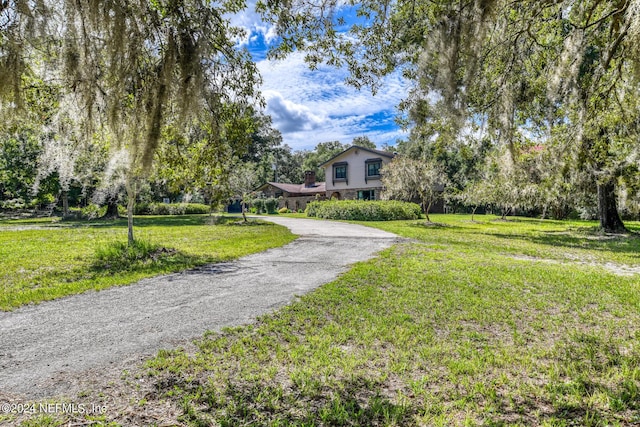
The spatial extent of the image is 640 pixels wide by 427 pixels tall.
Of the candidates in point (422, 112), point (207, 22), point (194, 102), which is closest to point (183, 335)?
point (194, 102)

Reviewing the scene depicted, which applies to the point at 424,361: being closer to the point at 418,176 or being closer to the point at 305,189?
the point at 418,176

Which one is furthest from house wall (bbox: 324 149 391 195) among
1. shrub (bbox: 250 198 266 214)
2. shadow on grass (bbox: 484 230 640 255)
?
shadow on grass (bbox: 484 230 640 255)

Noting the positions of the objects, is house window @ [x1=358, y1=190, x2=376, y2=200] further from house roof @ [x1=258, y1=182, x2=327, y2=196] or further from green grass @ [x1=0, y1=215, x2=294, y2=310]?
green grass @ [x1=0, y1=215, x2=294, y2=310]

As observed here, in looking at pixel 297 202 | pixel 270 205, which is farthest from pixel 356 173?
pixel 270 205

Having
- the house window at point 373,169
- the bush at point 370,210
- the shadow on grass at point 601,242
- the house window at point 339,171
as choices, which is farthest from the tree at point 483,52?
the house window at point 339,171

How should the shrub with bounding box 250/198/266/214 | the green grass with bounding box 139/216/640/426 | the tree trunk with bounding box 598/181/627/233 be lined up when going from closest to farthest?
1. the green grass with bounding box 139/216/640/426
2. the tree trunk with bounding box 598/181/627/233
3. the shrub with bounding box 250/198/266/214

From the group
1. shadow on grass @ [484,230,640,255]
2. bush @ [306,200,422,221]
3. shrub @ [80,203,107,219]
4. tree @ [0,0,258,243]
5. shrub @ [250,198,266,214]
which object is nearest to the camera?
tree @ [0,0,258,243]

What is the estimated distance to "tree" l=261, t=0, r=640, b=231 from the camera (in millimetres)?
3363

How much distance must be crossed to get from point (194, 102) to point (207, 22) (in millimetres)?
731

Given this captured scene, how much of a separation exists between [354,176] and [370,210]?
10.5 meters

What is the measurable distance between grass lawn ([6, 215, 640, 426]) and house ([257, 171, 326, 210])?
102 feet

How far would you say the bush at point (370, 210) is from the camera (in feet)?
74.2

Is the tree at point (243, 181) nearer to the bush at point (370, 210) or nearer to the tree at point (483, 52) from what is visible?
the bush at point (370, 210)

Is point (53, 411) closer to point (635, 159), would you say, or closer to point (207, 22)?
point (207, 22)
